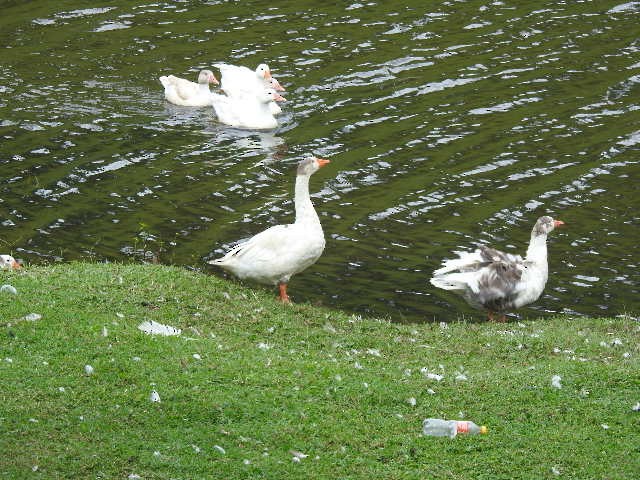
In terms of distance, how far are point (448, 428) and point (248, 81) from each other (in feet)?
55.0

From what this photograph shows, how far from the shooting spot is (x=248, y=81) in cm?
2553

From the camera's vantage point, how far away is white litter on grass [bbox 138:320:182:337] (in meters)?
12.2

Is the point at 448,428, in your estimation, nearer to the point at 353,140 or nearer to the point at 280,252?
the point at 280,252

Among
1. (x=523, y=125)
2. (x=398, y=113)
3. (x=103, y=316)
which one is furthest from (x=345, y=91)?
(x=103, y=316)

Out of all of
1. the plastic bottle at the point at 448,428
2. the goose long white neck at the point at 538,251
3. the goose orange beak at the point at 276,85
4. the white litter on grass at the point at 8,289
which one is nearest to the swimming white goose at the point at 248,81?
the goose orange beak at the point at 276,85

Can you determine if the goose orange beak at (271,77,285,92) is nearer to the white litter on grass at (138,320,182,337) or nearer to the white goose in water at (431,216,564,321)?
the white goose in water at (431,216,564,321)

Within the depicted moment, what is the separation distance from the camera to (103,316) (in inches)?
482

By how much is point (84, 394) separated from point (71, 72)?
1844 centimetres

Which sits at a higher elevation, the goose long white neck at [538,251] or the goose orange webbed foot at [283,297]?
the goose orange webbed foot at [283,297]

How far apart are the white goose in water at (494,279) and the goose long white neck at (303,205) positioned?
2046 millimetres

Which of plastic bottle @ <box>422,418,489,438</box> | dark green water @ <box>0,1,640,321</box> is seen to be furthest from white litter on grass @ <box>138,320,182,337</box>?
dark green water @ <box>0,1,640,321</box>

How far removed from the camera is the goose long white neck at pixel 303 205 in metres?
14.7

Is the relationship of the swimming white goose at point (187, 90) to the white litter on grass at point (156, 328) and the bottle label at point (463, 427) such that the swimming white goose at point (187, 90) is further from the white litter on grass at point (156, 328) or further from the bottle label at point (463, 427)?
the bottle label at point (463, 427)

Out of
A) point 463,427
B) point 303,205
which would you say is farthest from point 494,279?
point 463,427
